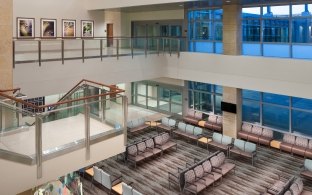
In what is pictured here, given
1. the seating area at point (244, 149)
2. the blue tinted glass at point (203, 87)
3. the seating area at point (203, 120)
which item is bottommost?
the seating area at point (244, 149)

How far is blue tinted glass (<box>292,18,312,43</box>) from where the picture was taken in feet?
43.0

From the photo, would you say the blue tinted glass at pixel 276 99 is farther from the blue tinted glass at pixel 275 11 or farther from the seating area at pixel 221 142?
the blue tinted glass at pixel 275 11

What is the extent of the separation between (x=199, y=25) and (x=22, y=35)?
960 centimetres

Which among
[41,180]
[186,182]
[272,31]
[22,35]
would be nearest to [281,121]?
[272,31]

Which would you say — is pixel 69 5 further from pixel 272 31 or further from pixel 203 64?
pixel 272 31

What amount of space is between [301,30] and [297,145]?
5085mm

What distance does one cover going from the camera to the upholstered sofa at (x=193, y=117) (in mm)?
17859

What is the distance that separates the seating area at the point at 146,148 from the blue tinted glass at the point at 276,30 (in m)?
6.78

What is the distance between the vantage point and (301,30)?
13.3 metres

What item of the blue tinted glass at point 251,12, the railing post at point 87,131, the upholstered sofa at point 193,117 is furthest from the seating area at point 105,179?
the blue tinted glass at point 251,12

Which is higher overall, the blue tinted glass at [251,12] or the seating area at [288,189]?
the blue tinted glass at [251,12]

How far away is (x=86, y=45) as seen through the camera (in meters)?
13.4

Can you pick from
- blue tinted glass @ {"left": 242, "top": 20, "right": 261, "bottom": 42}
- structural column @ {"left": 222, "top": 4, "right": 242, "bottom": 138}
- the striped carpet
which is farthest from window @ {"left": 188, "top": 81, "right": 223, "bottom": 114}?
the striped carpet

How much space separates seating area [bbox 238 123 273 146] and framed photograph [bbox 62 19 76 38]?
433 inches
